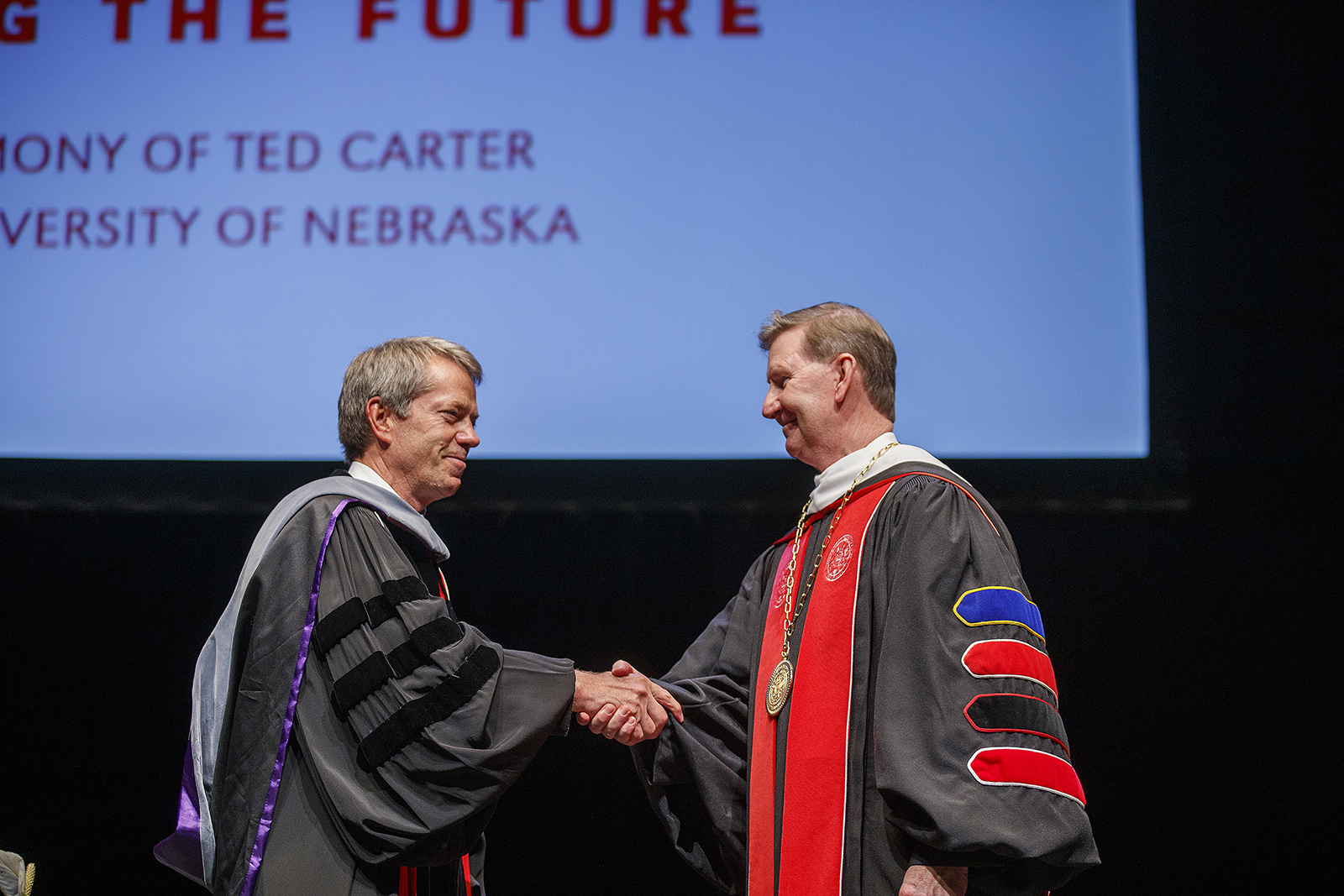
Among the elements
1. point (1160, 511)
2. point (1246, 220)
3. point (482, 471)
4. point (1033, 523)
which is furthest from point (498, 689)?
point (1246, 220)

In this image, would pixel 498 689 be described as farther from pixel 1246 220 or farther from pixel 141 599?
pixel 1246 220

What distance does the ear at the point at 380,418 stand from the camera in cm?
279

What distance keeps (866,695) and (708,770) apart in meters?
0.60

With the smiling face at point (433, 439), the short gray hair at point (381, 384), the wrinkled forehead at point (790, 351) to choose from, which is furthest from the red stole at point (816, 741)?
the short gray hair at point (381, 384)

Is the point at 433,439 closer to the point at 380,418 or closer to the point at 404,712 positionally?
the point at 380,418

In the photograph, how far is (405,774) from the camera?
229 centimetres

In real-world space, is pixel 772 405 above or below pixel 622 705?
above

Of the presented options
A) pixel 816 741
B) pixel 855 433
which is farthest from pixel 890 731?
pixel 855 433

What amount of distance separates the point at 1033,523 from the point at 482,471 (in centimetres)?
189

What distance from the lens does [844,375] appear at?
2590mm

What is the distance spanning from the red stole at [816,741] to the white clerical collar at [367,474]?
1.06 m

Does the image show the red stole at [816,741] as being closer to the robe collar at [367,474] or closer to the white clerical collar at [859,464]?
the white clerical collar at [859,464]

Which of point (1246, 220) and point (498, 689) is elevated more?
point (1246, 220)

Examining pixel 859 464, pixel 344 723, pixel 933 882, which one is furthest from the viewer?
pixel 859 464
